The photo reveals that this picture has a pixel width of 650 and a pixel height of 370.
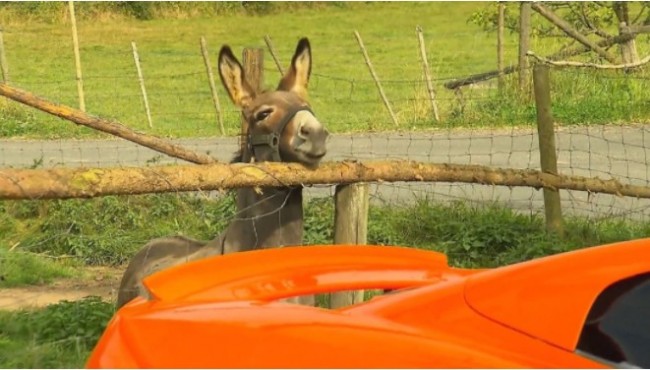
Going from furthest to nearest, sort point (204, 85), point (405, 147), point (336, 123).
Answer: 1. point (204, 85)
2. point (336, 123)
3. point (405, 147)

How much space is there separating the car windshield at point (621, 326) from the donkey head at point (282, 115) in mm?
3147

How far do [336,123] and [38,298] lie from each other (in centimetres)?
1253

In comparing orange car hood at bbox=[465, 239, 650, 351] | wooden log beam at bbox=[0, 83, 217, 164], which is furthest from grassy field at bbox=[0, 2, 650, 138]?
orange car hood at bbox=[465, 239, 650, 351]

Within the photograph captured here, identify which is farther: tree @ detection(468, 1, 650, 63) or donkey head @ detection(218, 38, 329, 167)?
tree @ detection(468, 1, 650, 63)

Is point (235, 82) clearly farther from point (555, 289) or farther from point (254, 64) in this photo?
point (555, 289)

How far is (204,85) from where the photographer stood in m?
28.0

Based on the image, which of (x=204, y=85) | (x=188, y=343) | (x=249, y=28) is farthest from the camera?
(x=249, y=28)

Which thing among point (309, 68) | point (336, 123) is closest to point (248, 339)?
point (309, 68)

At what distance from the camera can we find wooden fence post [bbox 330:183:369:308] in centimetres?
562

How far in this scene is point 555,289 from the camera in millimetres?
2172

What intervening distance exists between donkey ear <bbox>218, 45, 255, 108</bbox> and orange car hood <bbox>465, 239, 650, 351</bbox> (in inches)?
146

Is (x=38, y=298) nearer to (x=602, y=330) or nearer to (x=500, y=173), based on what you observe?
(x=500, y=173)

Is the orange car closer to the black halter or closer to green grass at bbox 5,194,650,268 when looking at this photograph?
the black halter

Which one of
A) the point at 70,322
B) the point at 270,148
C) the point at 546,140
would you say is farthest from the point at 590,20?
the point at 70,322
